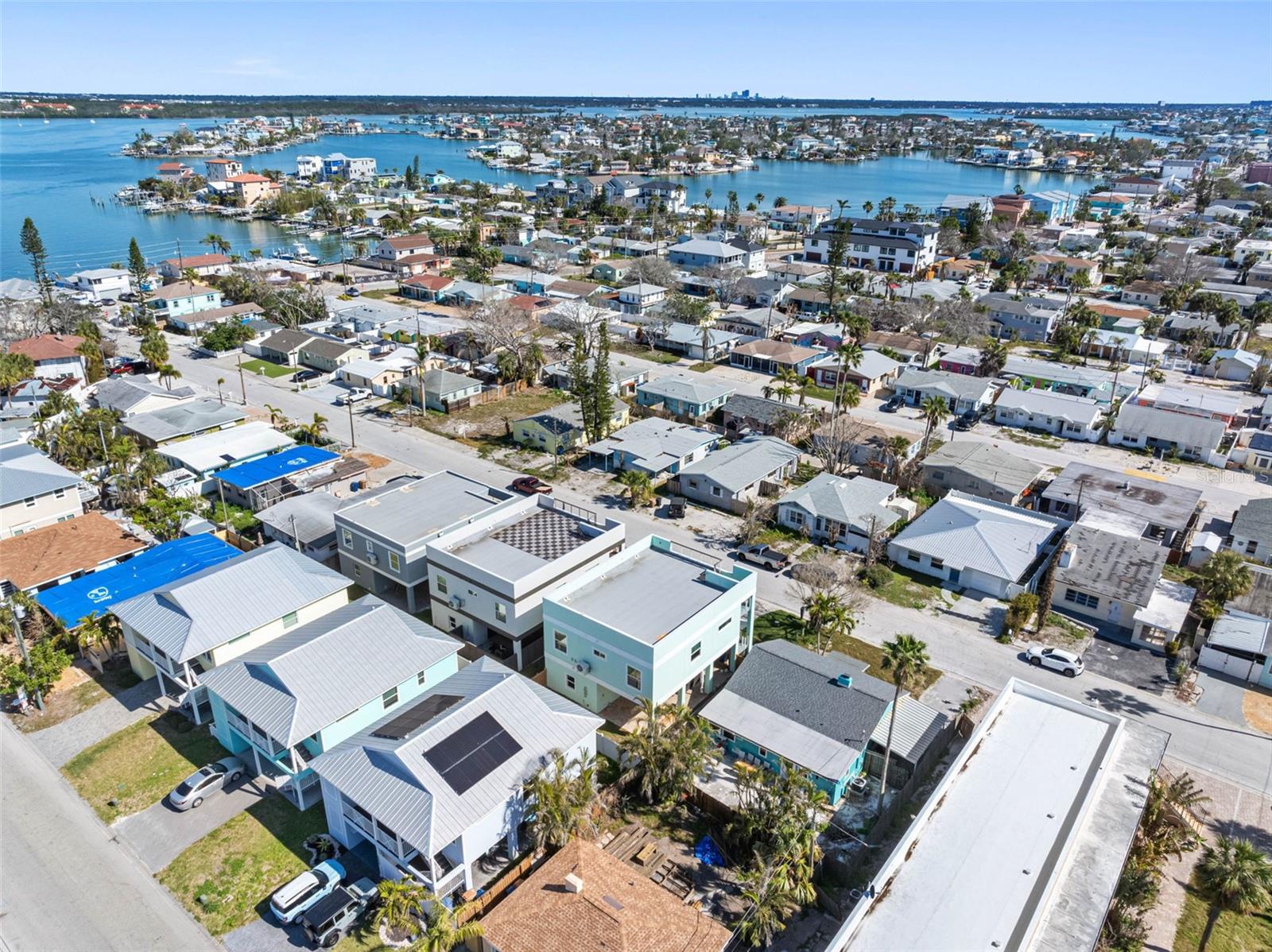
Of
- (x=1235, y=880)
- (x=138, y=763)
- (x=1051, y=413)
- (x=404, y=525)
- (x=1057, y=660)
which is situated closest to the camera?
(x=1235, y=880)

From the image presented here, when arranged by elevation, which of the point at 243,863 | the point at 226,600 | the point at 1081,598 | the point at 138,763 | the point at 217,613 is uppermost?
the point at 226,600

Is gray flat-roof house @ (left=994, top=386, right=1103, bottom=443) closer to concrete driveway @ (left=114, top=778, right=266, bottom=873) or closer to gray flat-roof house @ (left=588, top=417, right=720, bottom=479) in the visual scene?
gray flat-roof house @ (left=588, top=417, right=720, bottom=479)

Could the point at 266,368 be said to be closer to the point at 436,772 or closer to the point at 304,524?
the point at 304,524

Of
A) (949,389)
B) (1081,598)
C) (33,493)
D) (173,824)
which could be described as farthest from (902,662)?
(33,493)

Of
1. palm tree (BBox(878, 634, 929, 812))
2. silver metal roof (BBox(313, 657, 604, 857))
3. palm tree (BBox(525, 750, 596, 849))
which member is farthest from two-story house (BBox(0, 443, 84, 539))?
palm tree (BBox(878, 634, 929, 812))

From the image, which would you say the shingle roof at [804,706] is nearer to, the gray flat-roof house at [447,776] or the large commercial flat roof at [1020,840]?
the large commercial flat roof at [1020,840]

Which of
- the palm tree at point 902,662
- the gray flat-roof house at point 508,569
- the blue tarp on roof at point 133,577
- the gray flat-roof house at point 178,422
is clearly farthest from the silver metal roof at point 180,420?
the palm tree at point 902,662
